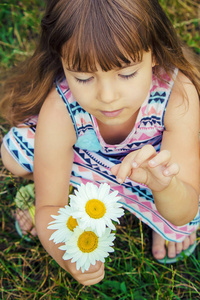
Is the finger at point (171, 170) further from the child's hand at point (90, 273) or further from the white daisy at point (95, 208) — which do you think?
the child's hand at point (90, 273)

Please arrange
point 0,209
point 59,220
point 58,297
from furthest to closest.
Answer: point 0,209 → point 58,297 → point 59,220

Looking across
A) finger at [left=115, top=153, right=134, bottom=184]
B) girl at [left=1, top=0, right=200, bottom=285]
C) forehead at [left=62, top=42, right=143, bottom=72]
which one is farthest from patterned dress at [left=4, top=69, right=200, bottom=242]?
finger at [left=115, top=153, right=134, bottom=184]

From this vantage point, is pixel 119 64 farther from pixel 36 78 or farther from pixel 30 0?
pixel 30 0

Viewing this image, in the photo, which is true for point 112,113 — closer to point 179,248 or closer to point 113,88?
point 113,88

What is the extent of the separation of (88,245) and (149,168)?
0.28m

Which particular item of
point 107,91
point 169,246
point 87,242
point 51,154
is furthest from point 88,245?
point 169,246

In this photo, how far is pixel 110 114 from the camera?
1.19 metres

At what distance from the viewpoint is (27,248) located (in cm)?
171

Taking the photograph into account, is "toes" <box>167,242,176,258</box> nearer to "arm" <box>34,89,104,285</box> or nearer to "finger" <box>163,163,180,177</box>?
"arm" <box>34,89,104,285</box>

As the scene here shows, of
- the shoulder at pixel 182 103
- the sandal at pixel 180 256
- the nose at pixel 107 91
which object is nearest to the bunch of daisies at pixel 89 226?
the nose at pixel 107 91

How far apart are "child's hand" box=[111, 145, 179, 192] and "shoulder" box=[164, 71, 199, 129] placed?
0.33 metres

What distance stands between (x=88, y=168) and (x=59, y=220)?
0.70 metres

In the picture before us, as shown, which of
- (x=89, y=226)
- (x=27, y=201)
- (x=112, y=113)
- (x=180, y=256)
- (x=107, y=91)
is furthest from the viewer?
(x=27, y=201)

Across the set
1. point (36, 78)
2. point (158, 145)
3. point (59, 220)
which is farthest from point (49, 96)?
point (59, 220)
